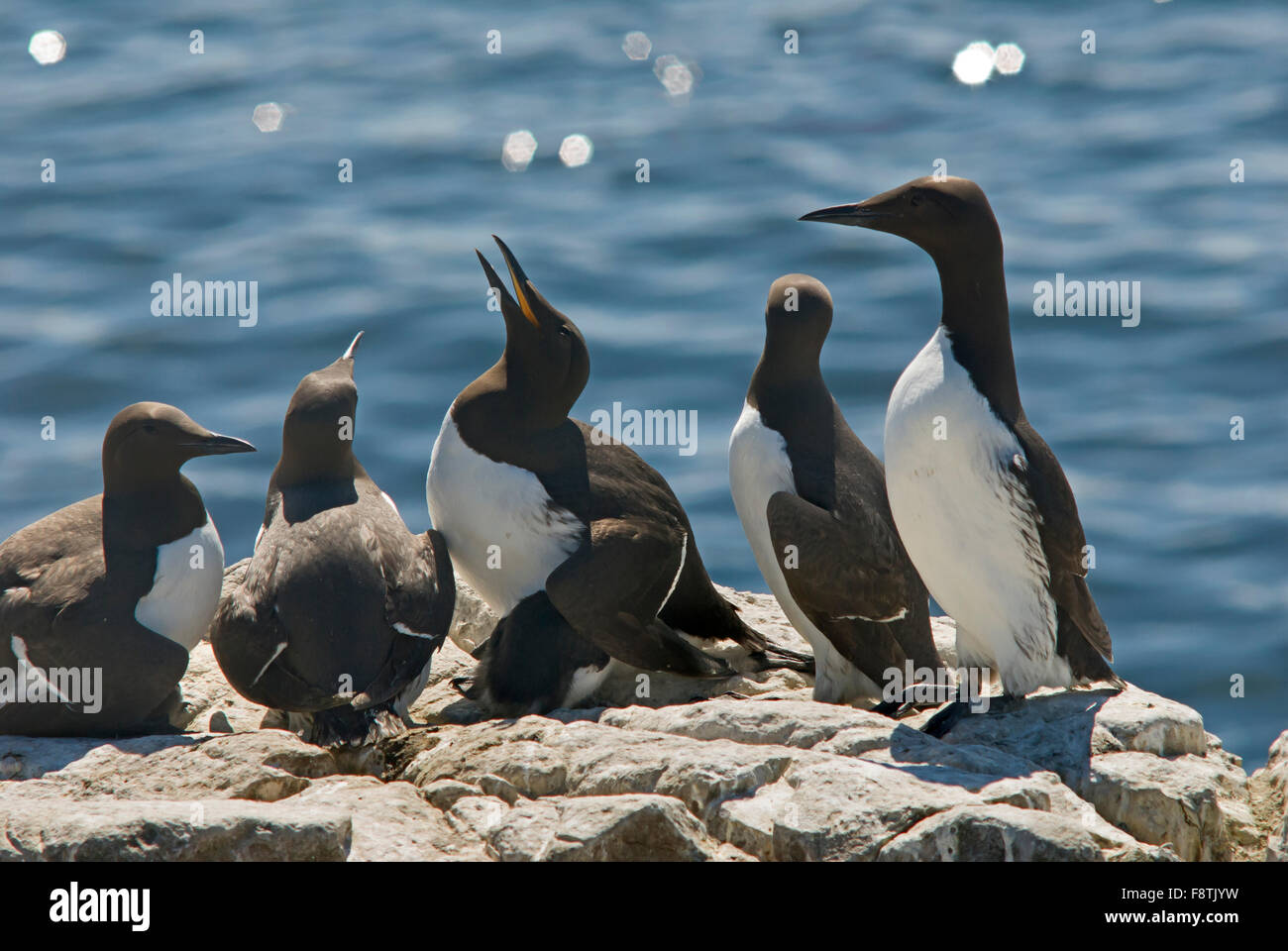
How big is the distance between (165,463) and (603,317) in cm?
894

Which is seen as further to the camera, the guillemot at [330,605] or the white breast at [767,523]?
the white breast at [767,523]

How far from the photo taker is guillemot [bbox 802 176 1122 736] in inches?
270

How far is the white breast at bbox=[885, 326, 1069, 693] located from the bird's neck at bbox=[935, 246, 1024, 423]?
2.9 inches

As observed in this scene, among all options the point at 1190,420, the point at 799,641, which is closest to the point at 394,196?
the point at 1190,420

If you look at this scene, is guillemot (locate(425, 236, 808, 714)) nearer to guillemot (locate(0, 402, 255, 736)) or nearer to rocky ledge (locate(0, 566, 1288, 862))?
rocky ledge (locate(0, 566, 1288, 862))

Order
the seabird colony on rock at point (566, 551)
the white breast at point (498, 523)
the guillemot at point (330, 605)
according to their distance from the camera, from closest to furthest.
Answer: the guillemot at point (330, 605) → the seabird colony on rock at point (566, 551) → the white breast at point (498, 523)

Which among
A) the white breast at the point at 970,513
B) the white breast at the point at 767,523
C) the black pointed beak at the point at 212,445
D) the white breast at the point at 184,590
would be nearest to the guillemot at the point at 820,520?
the white breast at the point at 767,523

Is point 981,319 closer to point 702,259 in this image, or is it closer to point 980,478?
point 980,478

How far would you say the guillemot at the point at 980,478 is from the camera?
6.87 meters

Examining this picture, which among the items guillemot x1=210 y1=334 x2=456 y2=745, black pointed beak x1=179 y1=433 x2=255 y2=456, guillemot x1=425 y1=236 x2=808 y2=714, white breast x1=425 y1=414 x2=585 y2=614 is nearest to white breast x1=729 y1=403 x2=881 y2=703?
guillemot x1=425 y1=236 x2=808 y2=714

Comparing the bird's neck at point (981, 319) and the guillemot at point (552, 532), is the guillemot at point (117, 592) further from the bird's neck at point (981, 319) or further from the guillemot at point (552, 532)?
the bird's neck at point (981, 319)

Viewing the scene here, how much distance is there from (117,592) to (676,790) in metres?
2.60

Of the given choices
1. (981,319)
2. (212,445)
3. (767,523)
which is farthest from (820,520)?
(212,445)

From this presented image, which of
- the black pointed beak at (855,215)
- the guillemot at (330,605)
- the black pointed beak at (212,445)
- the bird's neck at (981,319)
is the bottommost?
the guillemot at (330,605)
